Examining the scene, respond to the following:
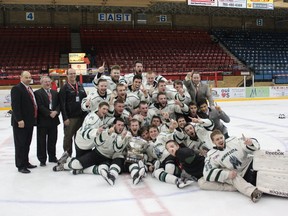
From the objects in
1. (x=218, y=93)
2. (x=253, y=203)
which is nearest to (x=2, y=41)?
(x=218, y=93)

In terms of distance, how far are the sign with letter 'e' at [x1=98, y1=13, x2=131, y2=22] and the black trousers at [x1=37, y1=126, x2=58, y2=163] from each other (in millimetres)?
18809

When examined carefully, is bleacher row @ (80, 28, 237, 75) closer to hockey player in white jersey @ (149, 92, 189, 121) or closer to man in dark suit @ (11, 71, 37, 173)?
hockey player in white jersey @ (149, 92, 189, 121)

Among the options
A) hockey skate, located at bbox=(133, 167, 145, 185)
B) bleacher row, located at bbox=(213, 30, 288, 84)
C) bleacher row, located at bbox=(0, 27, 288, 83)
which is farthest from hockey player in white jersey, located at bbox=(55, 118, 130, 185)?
bleacher row, located at bbox=(213, 30, 288, 84)

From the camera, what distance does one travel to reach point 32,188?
3.66 m

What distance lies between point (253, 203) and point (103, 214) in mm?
1327

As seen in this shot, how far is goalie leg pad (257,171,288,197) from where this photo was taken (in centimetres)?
307

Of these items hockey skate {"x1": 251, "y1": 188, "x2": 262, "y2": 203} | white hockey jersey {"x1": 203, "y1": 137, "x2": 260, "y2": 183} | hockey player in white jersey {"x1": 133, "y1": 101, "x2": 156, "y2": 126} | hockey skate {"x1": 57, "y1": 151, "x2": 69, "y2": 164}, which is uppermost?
hockey player in white jersey {"x1": 133, "y1": 101, "x2": 156, "y2": 126}

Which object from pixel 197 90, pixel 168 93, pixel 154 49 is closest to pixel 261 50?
pixel 154 49

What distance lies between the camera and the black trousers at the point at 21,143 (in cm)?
427

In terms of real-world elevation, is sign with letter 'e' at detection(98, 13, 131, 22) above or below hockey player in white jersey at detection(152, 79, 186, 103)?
above

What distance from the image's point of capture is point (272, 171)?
3.17 metres

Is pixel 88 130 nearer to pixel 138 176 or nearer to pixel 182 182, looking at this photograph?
pixel 138 176

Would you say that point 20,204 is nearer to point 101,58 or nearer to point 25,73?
point 25,73

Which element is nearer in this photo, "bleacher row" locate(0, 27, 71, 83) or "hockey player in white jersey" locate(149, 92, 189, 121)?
"hockey player in white jersey" locate(149, 92, 189, 121)
